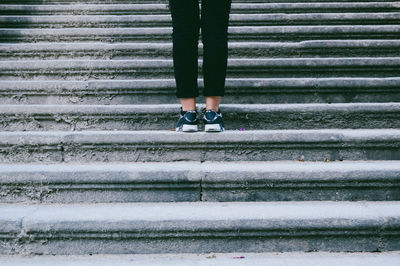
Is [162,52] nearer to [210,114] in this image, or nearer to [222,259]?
[210,114]

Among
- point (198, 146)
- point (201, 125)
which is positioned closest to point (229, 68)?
point (201, 125)

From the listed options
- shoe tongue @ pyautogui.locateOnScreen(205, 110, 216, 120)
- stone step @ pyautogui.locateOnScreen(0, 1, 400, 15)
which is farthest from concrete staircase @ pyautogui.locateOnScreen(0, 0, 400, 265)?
stone step @ pyautogui.locateOnScreen(0, 1, 400, 15)

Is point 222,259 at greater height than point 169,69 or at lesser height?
lesser

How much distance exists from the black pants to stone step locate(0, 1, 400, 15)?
1.66m

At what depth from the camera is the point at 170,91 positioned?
8.34 ft

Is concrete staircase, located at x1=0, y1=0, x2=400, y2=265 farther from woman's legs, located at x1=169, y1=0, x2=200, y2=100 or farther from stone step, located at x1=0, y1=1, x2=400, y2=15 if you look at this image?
stone step, located at x1=0, y1=1, x2=400, y2=15

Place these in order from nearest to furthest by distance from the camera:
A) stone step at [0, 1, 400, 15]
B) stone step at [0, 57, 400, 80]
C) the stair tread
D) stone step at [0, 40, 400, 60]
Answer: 1. the stair tread
2. stone step at [0, 57, 400, 80]
3. stone step at [0, 40, 400, 60]
4. stone step at [0, 1, 400, 15]

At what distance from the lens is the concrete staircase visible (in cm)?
168

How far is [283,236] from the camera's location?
66.3 inches

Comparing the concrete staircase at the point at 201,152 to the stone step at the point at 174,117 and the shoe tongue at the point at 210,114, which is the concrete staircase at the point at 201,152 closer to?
the stone step at the point at 174,117

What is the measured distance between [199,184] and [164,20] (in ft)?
6.80

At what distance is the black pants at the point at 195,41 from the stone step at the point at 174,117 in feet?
0.75

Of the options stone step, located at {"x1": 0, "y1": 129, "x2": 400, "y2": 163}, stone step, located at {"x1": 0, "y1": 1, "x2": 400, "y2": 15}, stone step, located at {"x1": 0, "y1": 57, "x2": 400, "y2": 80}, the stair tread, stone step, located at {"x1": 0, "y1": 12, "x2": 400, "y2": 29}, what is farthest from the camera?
stone step, located at {"x1": 0, "y1": 1, "x2": 400, "y2": 15}

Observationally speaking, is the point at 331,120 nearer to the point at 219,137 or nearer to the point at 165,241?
the point at 219,137
